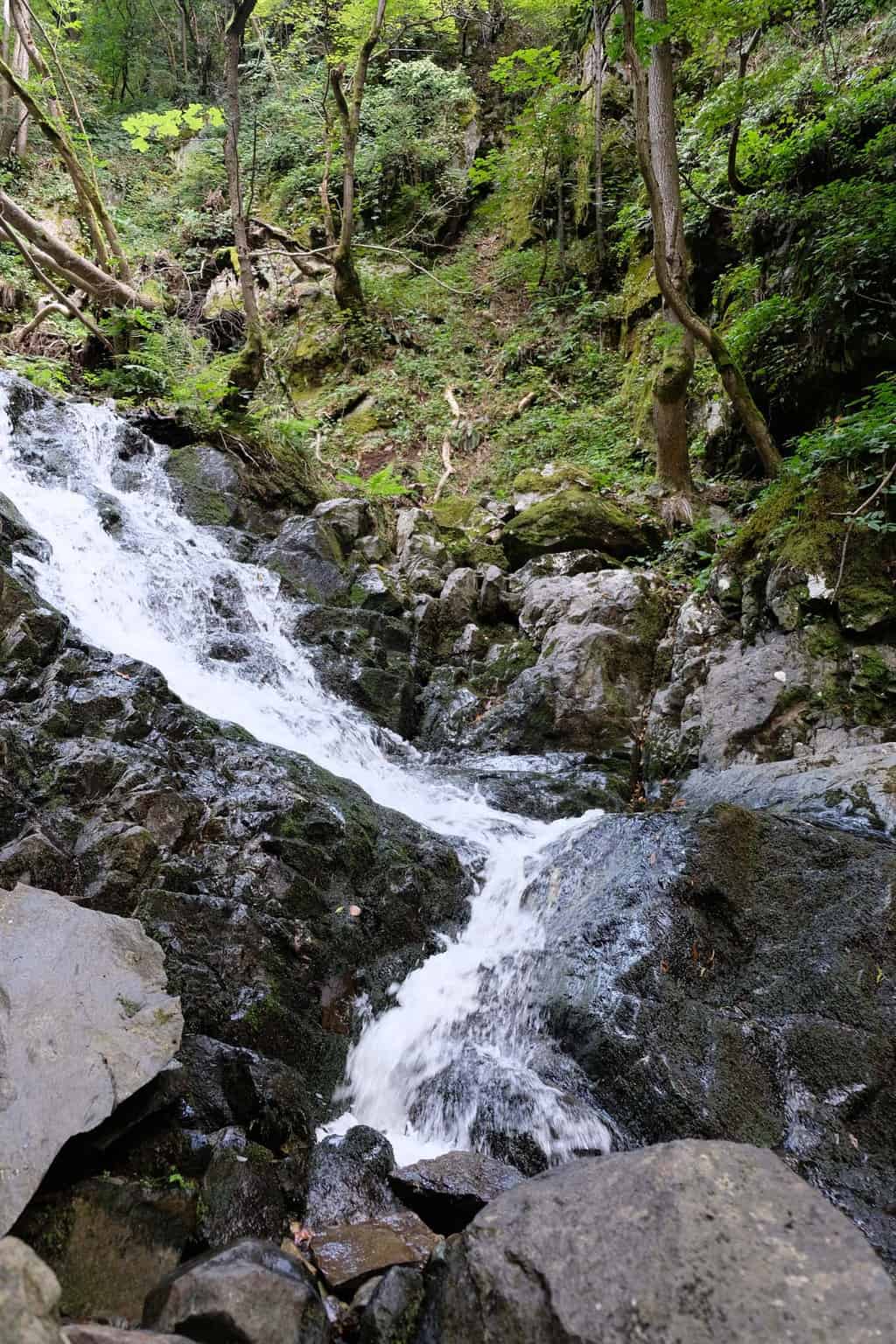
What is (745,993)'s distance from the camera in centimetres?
386

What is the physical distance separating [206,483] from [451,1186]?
33.1 feet

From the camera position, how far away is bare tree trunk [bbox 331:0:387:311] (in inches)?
539

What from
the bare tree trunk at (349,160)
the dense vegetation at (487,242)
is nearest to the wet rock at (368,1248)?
the dense vegetation at (487,242)

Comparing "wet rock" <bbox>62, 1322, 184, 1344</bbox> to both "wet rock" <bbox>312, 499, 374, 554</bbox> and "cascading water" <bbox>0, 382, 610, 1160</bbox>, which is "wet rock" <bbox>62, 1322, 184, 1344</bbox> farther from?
"wet rock" <bbox>312, 499, 374, 554</bbox>

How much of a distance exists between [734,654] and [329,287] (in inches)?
599

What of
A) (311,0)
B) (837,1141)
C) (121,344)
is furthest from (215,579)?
(311,0)

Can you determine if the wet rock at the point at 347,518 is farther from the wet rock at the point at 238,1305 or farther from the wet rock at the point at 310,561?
the wet rock at the point at 238,1305

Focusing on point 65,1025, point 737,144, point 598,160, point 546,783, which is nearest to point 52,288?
point 737,144

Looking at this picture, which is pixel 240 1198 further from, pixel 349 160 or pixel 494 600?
pixel 349 160

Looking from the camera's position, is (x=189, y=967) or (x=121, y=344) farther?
(x=121, y=344)

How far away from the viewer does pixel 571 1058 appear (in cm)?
391

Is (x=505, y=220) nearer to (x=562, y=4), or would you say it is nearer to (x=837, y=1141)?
(x=562, y=4)

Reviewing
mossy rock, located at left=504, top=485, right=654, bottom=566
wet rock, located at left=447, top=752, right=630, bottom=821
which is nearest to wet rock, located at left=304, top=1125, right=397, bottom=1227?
wet rock, located at left=447, top=752, right=630, bottom=821

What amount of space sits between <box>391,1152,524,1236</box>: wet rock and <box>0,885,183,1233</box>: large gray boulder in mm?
1222
